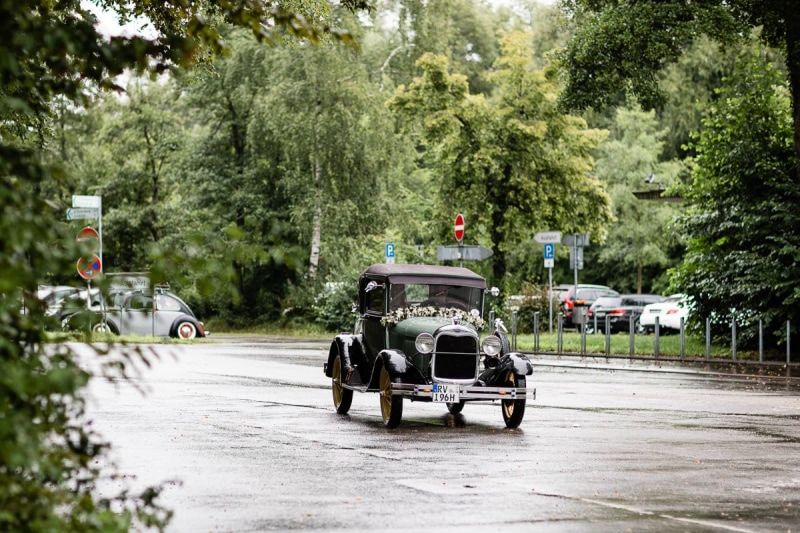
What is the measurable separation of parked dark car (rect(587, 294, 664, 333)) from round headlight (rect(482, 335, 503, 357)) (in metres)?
31.6

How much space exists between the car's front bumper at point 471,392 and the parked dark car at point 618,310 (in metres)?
32.4

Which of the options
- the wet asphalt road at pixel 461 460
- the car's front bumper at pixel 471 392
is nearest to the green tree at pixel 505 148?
the wet asphalt road at pixel 461 460

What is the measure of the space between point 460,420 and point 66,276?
11064 millimetres

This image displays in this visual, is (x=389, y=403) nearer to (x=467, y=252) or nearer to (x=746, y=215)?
(x=467, y=252)

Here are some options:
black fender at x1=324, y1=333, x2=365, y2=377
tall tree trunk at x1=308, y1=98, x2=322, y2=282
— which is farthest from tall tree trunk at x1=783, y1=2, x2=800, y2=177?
tall tree trunk at x1=308, y1=98, x2=322, y2=282

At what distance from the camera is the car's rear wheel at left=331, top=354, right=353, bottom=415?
1591 cm

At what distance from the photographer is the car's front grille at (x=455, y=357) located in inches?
575

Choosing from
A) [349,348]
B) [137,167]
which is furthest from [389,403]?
[137,167]

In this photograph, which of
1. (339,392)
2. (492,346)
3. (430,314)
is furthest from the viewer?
(339,392)

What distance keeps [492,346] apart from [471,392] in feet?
2.89

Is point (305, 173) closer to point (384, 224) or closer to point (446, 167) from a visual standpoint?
point (384, 224)

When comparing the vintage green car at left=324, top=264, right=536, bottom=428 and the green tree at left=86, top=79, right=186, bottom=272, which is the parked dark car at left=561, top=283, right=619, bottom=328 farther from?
the vintage green car at left=324, top=264, right=536, bottom=428

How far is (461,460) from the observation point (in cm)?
1138

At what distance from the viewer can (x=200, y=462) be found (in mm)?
10922
